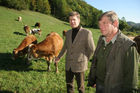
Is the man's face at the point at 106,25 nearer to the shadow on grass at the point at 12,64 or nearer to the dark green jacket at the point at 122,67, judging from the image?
the dark green jacket at the point at 122,67

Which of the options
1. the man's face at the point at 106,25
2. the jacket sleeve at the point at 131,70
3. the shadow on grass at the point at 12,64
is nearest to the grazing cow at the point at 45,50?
the shadow on grass at the point at 12,64

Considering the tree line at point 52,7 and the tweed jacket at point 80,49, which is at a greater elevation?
the tree line at point 52,7

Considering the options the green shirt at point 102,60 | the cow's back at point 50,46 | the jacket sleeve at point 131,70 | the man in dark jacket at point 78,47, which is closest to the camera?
the jacket sleeve at point 131,70

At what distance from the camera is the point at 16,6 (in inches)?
1535

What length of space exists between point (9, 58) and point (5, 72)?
6.57 feet

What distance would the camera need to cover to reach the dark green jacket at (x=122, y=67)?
184 centimetres

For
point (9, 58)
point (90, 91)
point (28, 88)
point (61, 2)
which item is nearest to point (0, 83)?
point (28, 88)

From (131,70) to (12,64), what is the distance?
6820 millimetres

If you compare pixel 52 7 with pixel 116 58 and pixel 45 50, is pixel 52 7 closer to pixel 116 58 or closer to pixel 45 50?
pixel 45 50

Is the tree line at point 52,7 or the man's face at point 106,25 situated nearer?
the man's face at point 106,25

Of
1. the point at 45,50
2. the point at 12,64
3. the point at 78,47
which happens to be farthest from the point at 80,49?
the point at 12,64

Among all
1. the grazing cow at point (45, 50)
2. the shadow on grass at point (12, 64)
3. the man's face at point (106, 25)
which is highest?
the man's face at point (106, 25)

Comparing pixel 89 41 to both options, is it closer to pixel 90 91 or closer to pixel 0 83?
pixel 90 91

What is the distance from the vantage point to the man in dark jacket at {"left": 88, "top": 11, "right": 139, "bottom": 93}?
6.08 ft
